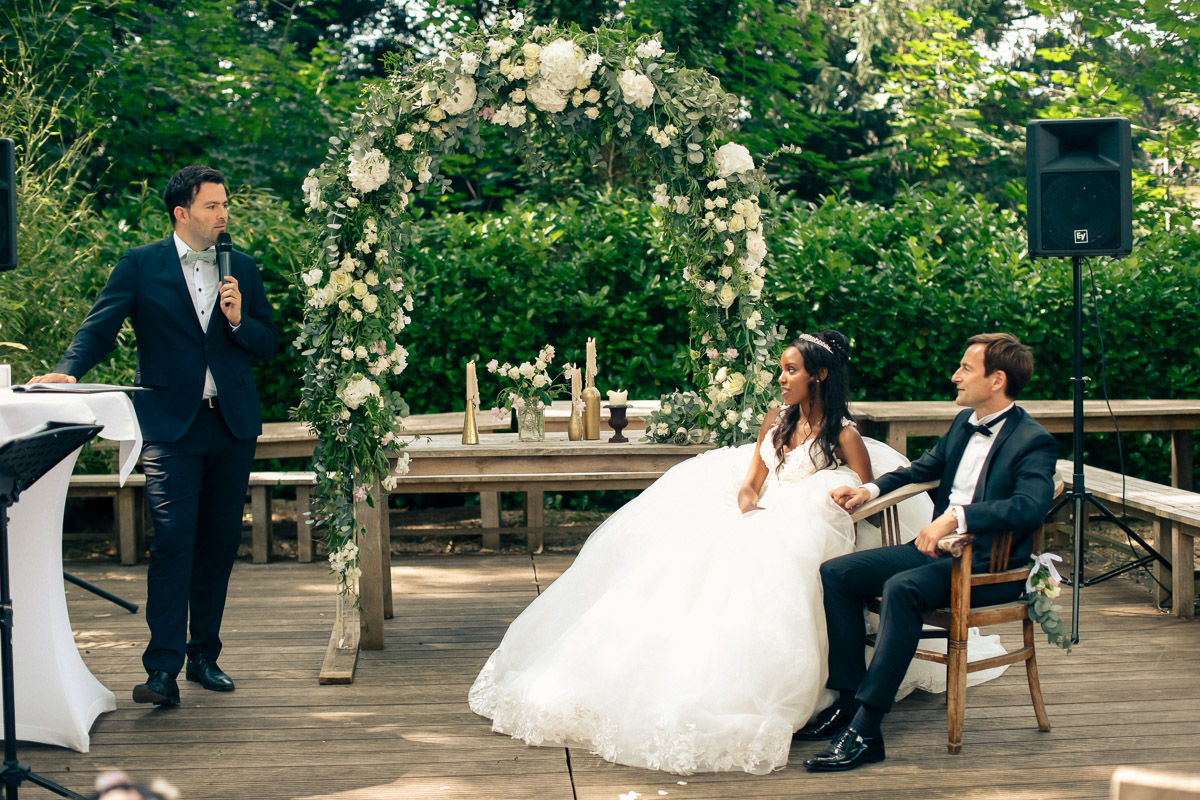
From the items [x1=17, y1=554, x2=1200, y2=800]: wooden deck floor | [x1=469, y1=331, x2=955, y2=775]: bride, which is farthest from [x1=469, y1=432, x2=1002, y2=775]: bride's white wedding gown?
[x1=17, y1=554, x2=1200, y2=800]: wooden deck floor

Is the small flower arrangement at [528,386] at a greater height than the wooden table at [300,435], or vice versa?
the small flower arrangement at [528,386]

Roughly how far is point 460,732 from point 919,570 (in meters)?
1.62

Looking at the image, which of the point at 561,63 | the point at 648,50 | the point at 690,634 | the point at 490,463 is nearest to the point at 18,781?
the point at 690,634

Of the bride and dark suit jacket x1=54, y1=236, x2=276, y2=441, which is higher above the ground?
dark suit jacket x1=54, y1=236, x2=276, y2=441

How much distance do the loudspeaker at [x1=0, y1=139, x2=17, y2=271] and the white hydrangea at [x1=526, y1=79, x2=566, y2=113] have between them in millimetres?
1974

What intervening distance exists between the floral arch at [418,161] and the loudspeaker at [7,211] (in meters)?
1.07

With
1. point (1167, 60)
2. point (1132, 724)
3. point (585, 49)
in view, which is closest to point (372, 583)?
point (585, 49)

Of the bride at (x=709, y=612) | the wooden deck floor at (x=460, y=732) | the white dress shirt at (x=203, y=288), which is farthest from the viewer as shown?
the white dress shirt at (x=203, y=288)

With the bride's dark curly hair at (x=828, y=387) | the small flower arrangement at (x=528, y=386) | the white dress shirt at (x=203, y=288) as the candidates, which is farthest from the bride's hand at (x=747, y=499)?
the white dress shirt at (x=203, y=288)

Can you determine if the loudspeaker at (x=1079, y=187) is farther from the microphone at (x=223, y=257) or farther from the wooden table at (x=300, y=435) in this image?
the microphone at (x=223, y=257)

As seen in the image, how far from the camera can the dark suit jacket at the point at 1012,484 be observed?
3.24m

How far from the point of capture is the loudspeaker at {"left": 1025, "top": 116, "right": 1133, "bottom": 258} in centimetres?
464

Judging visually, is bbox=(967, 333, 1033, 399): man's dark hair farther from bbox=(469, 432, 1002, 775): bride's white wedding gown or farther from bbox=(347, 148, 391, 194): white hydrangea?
bbox=(347, 148, 391, 194): white hydrangea

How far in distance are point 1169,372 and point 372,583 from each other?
16.9 ft
